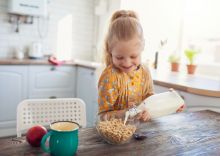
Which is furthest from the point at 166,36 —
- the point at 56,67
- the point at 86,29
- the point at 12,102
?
the point at 12,102

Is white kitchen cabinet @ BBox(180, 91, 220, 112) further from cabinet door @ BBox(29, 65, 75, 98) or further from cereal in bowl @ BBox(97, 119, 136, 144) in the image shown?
cabinet door @ BBox(29, 65, 75, 98)

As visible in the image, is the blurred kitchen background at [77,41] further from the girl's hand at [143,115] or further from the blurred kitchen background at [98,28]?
the girl's hand at [143,115]

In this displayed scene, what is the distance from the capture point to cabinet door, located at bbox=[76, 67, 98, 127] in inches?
99.1

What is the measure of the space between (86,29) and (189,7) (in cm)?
137

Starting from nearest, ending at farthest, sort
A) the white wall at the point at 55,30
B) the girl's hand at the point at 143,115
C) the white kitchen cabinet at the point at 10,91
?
the girl's hand at the point at 143,115 < the white kitchen cabinet at the point at 10,91 < the white wall at the point at 55,30

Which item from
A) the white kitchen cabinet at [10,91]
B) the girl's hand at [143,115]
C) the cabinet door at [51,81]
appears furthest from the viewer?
the cabinet door at [51,81]

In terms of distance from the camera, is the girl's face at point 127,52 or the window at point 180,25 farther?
the window at point 180,25

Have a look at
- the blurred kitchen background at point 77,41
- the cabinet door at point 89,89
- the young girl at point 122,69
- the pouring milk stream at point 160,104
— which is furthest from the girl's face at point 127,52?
the cabinet door at point 89,89

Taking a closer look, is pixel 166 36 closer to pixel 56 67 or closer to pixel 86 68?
pixel 86 68

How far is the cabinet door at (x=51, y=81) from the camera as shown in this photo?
259 cm

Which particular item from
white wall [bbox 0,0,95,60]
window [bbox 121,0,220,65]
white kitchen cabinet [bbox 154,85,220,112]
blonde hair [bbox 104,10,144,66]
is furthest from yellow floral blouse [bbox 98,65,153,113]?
white wall [bbox 0,0,95,60]

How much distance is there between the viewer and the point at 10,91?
8.16ft

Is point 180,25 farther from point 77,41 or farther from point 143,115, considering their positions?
point 143,115

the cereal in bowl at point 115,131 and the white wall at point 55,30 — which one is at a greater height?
the white wall at point 55,30
